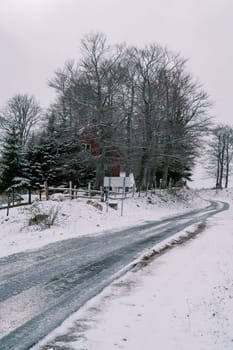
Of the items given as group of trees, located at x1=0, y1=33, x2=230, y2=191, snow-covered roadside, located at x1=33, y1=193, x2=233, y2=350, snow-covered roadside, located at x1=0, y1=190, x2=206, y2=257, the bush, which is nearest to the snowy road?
snow-covered roadside, located at x1=33, y1=193, x2=233, y2=350

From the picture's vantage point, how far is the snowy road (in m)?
5.64

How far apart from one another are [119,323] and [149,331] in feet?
1.64

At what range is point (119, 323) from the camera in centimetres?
574

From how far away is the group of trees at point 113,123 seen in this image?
112 feet

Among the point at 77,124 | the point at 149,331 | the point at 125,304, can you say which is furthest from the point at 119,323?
the point at 77,124

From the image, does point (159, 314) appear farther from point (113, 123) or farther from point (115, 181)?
point (113, 123)

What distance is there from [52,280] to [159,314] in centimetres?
290

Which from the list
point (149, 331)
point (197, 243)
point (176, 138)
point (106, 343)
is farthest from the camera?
point (176, 138)

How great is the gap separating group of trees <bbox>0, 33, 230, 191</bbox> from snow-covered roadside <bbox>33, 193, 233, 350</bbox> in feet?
82.7

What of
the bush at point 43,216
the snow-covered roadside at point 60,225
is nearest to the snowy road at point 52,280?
the snow-covered roadside at point 60,225

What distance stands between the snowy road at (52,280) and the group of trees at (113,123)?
68.2 feet

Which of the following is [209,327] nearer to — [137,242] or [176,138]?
[137,242]

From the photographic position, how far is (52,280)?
831 centimetres

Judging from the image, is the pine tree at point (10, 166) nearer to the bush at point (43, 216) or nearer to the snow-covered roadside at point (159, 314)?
the bush at point (43, 216)
